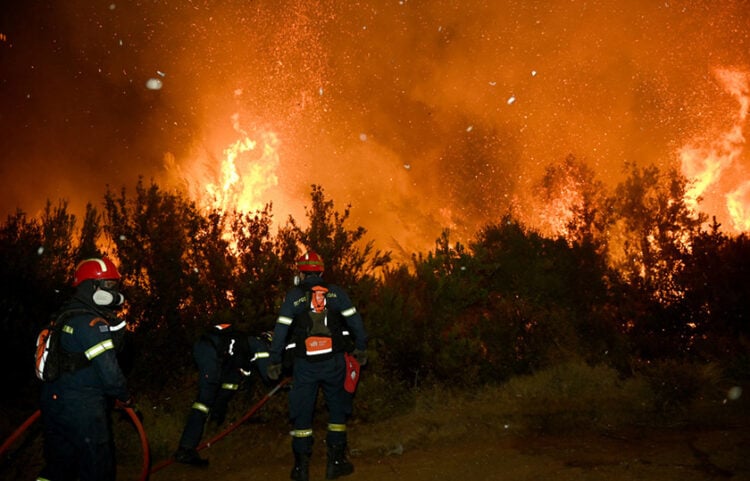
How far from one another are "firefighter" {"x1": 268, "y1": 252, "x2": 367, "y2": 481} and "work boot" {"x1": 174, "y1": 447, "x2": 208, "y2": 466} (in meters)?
1.38

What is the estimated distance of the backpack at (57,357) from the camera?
3.98 m

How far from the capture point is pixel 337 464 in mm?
5453

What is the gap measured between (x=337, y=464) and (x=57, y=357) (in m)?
2.98

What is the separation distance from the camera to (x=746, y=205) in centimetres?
3688

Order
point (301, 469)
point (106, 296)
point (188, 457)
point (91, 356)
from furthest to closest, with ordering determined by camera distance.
→ point (188, 457) → point (301, 469) → point (106, 296) → point (91, 356)

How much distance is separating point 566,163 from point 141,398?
26912mm

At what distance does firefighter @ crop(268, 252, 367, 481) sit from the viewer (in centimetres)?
536

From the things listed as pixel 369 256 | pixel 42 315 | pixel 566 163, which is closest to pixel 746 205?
pixel 566 163

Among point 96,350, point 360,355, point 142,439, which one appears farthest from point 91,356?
point 360,355

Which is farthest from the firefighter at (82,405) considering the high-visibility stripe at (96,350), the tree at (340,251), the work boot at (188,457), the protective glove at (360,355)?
the tree at (340,251)

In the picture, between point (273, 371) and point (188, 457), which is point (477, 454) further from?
point (188, 457)

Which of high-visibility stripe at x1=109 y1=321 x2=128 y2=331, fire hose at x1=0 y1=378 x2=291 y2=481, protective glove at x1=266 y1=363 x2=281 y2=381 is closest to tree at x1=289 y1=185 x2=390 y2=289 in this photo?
fire hose at x1=0 y1=378 x2=291 y2=481

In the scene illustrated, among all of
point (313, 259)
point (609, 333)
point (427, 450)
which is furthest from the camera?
point (609, 333)

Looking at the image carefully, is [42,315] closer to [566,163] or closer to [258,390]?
[258,390]
